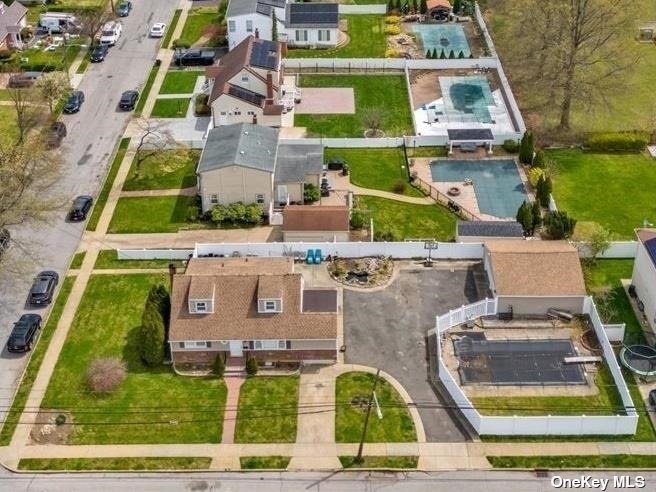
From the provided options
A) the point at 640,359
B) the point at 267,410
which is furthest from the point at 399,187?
the point at 267,410

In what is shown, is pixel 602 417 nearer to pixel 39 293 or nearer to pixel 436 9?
pixel 39 293

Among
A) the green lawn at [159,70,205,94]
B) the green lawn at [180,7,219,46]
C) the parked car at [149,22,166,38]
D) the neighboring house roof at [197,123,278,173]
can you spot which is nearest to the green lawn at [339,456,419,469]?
the neighboring house roof at [197,123,278,173]

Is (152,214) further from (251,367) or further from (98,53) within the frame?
(98,53)

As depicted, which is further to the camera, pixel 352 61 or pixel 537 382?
pixel 352 61

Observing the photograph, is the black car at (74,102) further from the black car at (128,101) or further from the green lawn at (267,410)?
the green lawn at (267,410)

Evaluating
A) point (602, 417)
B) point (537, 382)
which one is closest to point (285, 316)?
point (537, 382)

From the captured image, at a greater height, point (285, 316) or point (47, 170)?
point (285, 316)

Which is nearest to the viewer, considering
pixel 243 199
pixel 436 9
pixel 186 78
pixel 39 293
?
pixel 39 293
